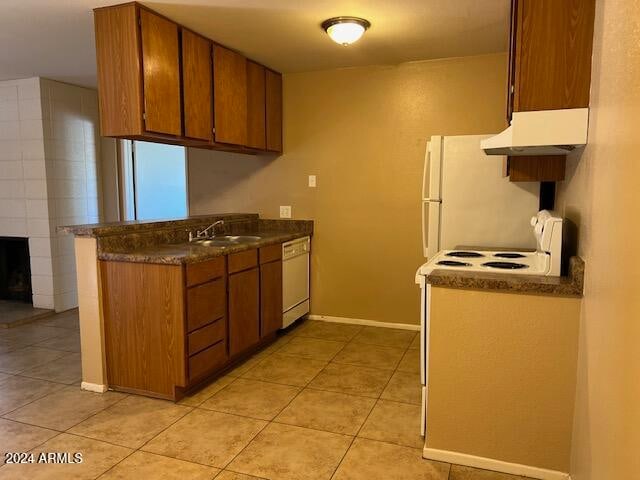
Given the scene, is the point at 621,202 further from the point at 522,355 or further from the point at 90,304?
the point at 90,304

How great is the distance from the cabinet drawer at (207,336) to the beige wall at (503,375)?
1.36 metres

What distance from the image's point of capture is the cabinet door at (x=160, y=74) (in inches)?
108

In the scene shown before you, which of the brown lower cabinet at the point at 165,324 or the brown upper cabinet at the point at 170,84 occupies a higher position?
the brown upper cabinet at the point at 170,84

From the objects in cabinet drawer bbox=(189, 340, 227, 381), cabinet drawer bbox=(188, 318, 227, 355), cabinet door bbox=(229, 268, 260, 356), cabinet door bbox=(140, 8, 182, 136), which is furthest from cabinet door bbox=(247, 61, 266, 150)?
cabinet drawer bbox=(189, 340, 227, 381)

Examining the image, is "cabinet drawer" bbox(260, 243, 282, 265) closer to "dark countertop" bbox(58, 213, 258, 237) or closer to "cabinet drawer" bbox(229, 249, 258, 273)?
"cabinet drawer" bbox(229, 249, 258, 273)

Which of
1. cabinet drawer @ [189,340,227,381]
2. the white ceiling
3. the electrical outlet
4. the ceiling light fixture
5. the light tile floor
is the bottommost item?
the light tile floor

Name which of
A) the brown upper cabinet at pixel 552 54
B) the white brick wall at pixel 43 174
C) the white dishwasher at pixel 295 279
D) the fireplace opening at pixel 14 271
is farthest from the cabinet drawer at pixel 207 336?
the fireplace opening at pixel 14 271

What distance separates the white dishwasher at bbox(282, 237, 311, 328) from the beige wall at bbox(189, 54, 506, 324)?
0.12 m

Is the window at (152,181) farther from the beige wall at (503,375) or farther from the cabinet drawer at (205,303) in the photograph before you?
the beige wall at (503,375)

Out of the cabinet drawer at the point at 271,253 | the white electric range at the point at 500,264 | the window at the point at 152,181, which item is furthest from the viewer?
the window at the point at 152,181

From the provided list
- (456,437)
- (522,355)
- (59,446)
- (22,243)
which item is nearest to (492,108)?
(522,355)

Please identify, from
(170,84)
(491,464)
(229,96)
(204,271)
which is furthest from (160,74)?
(491,464)

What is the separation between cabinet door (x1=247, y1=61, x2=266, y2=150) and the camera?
151 inches

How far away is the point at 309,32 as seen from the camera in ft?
10.3
